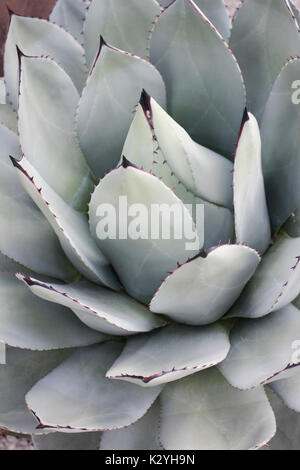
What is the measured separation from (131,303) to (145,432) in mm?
161

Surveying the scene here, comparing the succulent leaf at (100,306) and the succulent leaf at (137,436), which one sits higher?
the succulent leaf at (100,306)

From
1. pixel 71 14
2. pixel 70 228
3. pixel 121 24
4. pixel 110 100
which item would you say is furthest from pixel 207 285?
pixel 71 14

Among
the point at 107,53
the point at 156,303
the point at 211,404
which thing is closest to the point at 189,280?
the point at 156,303

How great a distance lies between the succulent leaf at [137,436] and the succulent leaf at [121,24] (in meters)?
0.48

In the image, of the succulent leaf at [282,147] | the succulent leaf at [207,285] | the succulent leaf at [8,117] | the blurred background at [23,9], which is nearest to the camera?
the succulent leaf at [207,285]

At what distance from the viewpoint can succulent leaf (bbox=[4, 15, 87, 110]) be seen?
0.77 metres

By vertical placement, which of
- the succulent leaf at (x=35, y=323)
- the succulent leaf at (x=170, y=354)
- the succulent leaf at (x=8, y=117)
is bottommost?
the succulent leaf at (x=35, y=323)

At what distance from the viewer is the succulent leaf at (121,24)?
2.49 feet

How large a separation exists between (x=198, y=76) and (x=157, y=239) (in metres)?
0.24

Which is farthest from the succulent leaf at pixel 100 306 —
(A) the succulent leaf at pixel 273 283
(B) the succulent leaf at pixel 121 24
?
(B) the succulent leaf at pixel 121 24

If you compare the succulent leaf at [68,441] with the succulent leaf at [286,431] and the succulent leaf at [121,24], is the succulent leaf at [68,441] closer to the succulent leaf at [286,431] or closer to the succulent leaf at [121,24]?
the succulent leaf at [286,431]

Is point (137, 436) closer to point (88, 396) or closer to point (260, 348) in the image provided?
point (88, 396)

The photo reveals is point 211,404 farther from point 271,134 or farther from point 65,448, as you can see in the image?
point 271,134

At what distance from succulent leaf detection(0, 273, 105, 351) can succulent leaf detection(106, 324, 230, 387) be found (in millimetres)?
64
